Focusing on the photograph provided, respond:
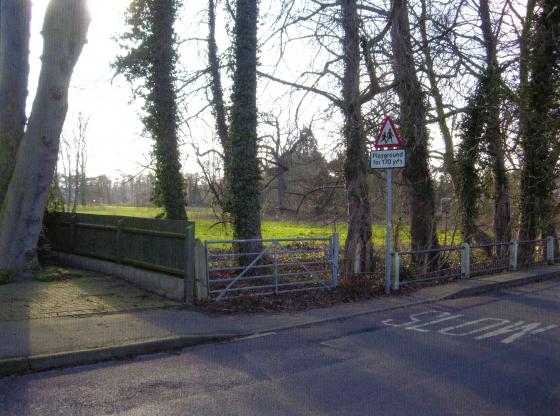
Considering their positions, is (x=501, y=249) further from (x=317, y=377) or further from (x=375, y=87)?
(x=317, y=377)

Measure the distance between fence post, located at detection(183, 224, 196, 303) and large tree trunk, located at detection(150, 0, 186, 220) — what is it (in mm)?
8065

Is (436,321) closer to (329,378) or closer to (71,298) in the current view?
(329,378)

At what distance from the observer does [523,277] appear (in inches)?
604

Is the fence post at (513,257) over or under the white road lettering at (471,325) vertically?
over

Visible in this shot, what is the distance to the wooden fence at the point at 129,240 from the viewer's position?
9938 millimetres

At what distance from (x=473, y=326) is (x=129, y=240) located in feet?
23.0

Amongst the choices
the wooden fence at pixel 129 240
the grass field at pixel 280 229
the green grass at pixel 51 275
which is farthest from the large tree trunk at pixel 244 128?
the green grass at pixel 51 275

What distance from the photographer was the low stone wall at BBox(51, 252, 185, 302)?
33.0 feet

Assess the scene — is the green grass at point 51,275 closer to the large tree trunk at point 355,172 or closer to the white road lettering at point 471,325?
the large tree trunk at point 355,172

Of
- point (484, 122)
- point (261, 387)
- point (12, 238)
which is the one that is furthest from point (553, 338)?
point (484, 122)

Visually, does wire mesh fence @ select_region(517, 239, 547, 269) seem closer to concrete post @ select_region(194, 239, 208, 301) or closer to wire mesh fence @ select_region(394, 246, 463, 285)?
wire mesh fence @ select_region(394, 246, 463, 285)

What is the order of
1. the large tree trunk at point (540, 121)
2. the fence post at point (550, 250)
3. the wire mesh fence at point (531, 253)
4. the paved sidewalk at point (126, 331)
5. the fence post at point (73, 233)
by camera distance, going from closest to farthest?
the paved sidewalk at point (126, 331), the fence post at point (73, 233), the wire mesh fence at point (531, 253), the fence post at point (550, 250), the large tree trunk at point (540, 121)

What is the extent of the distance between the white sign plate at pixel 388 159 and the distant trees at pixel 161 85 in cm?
828

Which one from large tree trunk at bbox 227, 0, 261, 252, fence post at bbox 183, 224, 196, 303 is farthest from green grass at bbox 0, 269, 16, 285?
large tree trunk at bbox 227, 0, 261, 252
